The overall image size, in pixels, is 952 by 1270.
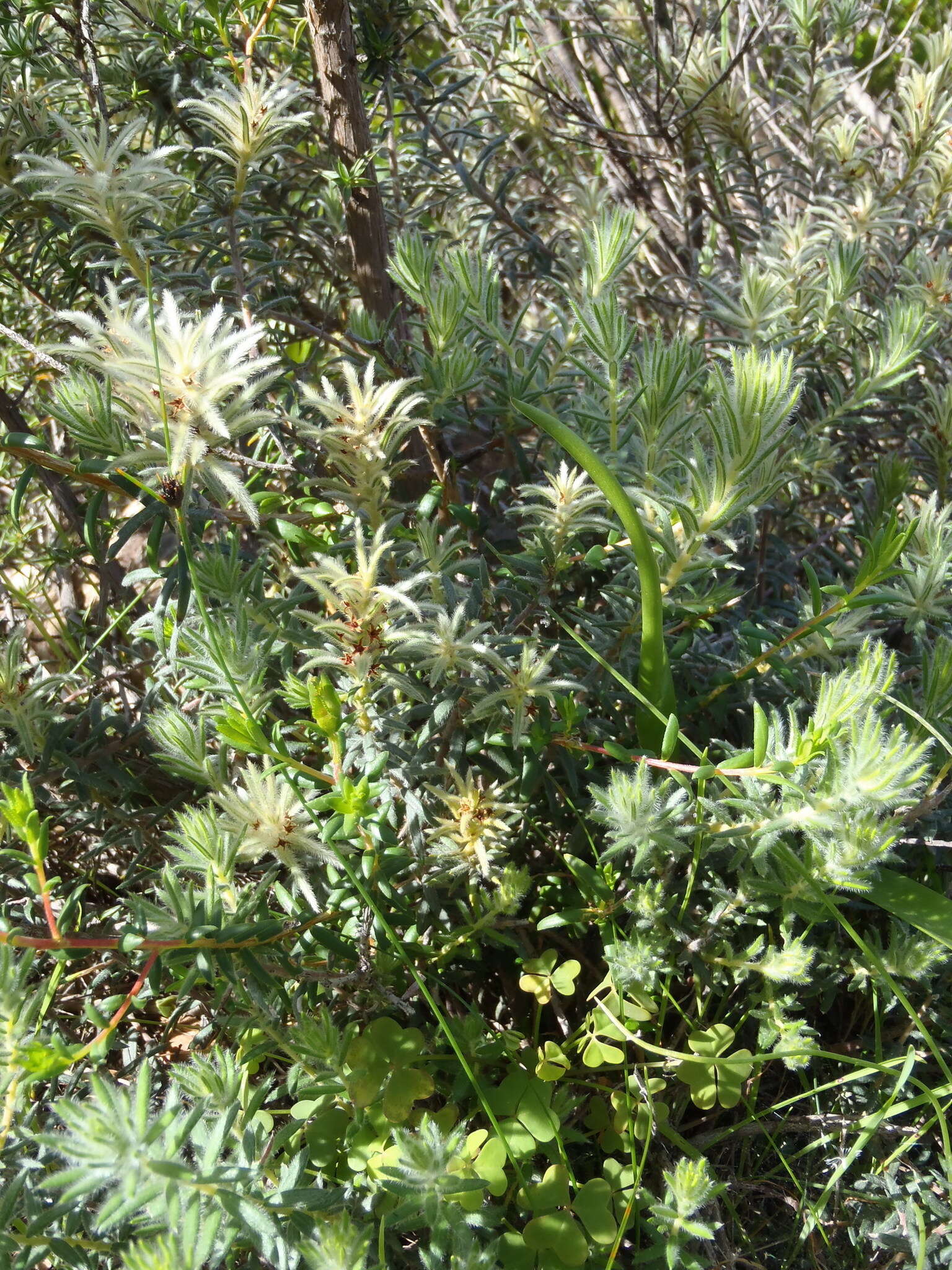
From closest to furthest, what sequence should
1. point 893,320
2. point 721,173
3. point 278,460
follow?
point 893,320 < point 278,460 < point 721,173

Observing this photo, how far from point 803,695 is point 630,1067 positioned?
0.71m

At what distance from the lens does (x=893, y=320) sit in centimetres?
174

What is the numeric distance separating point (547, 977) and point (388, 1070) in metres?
0.28

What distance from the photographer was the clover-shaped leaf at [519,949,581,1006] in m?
1.54

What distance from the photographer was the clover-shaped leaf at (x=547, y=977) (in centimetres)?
154

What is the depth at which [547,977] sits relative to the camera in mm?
1582

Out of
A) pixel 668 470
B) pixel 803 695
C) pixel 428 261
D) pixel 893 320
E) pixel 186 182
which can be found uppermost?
pixel 186 182

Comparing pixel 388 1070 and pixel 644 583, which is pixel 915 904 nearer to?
pixel 644 583

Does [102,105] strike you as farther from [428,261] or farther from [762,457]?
[762,457]

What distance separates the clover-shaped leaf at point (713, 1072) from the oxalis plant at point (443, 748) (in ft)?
0.03

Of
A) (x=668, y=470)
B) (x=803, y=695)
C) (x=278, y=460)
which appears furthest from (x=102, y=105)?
(x=803, y=695)

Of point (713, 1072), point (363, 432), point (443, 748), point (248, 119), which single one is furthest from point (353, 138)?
point (713, 1072)

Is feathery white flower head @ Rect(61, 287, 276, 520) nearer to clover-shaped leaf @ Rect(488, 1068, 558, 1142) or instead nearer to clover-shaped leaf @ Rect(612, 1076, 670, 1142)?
clover-shaped leaf @ Rect(488, 1068, 558, 1142)

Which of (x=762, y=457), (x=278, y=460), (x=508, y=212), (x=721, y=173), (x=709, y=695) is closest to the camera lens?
(x=762, y=457)
